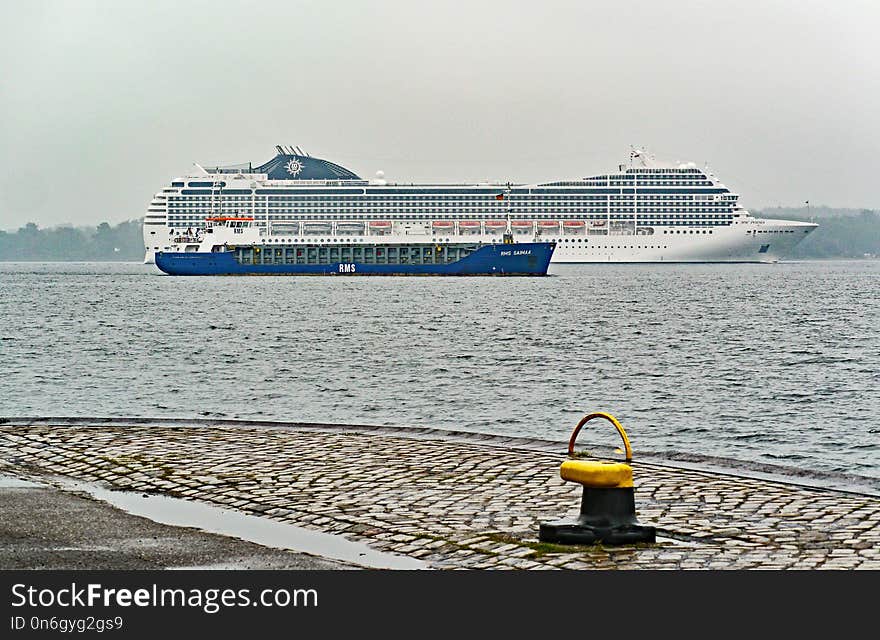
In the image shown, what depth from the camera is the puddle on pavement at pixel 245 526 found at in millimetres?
6746

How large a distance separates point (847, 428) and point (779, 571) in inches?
380

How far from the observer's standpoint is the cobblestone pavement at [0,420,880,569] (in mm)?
6805

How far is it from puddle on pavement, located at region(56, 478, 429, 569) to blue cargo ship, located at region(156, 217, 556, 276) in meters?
85.1

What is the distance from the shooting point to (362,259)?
335 feet

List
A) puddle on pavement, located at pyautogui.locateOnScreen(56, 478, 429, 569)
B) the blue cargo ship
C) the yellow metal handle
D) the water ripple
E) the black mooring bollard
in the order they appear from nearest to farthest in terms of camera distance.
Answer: puddle on pavement, located at pyautogui.locateOnScreen(56, 478, 429, 569)
the black mooring bollard
the yellow metal handle
the water ripple
the blue cargo ship

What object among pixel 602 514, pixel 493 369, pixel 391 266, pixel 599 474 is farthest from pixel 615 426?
pixel 391 266

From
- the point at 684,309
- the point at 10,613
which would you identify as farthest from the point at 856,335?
the point at 10,613

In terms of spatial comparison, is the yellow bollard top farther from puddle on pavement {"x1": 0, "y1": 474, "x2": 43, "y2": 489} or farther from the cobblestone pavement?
puddle on pavement {"x1": 0, "y1": 474, "x2": 43, "y2": 489}

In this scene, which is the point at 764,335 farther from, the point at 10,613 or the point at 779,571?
the point at 10,613

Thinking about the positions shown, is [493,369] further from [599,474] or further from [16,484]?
[599,474]

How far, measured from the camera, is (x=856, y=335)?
34844 mm

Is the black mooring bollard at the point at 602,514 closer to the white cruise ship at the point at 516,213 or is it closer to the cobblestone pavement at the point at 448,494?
the cobblestone pavement at the point at 448,494

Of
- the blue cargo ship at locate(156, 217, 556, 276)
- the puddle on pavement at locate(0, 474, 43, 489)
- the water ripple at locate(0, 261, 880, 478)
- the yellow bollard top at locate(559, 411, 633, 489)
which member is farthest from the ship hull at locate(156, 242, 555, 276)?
the yellow bollard top at locate(559, 411, 633, 489)

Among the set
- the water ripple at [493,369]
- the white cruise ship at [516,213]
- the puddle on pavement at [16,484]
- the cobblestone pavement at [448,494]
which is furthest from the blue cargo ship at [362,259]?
the puddle on pavement at [16,484]
